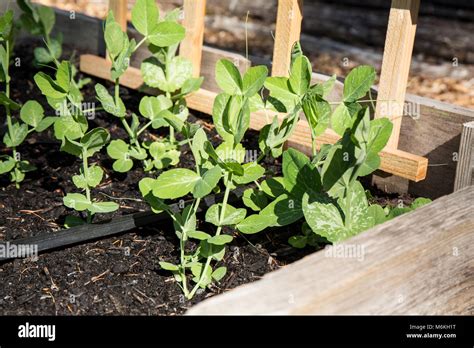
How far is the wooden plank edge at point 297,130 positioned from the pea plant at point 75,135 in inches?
19.7

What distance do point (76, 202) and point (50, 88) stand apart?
0.35 metres

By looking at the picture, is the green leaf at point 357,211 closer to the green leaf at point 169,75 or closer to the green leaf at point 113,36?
the green leaf at point 113,36

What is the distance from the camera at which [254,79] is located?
1974 mm

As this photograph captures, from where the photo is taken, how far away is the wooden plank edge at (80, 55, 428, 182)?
227 cm

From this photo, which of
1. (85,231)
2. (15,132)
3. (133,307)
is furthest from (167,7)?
(133,307)

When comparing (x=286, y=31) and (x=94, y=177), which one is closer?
(x=94, y=177)

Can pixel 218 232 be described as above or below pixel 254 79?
below

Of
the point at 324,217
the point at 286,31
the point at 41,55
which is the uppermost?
the point at 286,31

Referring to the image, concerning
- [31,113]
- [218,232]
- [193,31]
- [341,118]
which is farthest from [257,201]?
[193,31]

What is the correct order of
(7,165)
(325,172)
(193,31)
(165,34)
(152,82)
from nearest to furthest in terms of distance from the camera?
(325,172) → (7,165) → (165,34) → (152,82) → (193,31)

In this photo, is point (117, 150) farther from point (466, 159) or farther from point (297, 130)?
point (466, 159)

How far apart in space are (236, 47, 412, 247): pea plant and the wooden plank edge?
0.63 feet

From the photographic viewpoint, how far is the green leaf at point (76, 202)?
203 cm

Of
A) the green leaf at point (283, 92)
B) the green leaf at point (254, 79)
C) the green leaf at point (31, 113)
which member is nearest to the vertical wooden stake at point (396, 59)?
the green leaf at point (283, 92)
